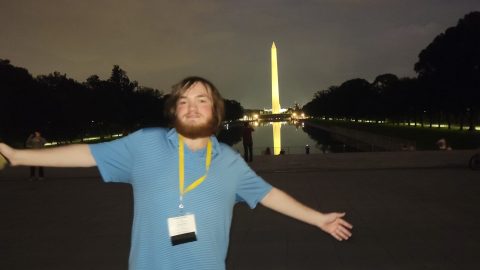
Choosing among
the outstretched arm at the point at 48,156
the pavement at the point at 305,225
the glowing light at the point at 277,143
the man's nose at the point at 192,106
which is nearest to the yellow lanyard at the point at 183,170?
the man's nose at the point at 192,106

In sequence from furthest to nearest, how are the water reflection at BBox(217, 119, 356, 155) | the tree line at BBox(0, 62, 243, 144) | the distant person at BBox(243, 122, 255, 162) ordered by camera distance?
the tree line at BBox(0, 62, 243, 144) → the water reflection at BBox(217, 119, 356, 155) → the distant person at BBox(243, 122, 255, 162)

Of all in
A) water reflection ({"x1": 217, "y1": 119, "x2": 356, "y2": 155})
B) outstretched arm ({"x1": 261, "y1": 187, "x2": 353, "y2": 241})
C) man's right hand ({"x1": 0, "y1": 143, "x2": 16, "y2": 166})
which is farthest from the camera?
water reflection ({"x1": 217, "y1": 119, "x2": 356, "y2": 155})

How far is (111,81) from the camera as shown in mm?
102250

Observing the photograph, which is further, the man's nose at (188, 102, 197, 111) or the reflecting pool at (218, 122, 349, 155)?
the reflecting pool at (218, 122, 349, 155)

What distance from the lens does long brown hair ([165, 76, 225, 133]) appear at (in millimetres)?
2424

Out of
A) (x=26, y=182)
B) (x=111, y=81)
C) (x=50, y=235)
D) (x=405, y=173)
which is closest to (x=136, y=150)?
(x=50, y=235)

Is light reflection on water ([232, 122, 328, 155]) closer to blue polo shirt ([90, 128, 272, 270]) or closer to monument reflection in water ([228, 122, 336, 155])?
monument reflection in water ([228, 122, 336, 155])

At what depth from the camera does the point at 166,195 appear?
2176 millimetres

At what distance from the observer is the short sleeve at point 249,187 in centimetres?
249

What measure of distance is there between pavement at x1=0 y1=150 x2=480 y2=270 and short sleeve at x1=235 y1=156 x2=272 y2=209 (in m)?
3.25

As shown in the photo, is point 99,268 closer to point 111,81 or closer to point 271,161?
point 271,161

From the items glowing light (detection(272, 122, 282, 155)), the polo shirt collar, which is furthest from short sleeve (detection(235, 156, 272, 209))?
glowing light (detection(272, 122, 282, 155))

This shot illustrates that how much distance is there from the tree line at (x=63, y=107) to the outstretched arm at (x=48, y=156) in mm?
17124

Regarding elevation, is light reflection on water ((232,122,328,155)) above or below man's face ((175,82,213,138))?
below
